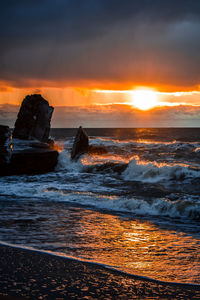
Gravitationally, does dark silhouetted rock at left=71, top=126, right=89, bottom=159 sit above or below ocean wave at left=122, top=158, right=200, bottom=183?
above

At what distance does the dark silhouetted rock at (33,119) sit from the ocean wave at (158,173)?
35.2ft

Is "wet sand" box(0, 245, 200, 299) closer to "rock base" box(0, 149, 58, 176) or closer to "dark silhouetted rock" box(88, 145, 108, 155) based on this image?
"rock base" box(0, 149, 58, 176)

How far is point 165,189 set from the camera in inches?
424

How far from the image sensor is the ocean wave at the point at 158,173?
43.3 feet

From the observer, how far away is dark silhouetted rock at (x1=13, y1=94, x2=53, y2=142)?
74.6 ft

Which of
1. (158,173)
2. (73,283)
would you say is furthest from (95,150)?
(73,283)

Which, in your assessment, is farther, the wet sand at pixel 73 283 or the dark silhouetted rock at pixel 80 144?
the dark silhouetted rock at pixel 80 144

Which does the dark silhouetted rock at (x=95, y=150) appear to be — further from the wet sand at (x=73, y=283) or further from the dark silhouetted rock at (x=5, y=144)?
the wet sand at (x=73, y=283)

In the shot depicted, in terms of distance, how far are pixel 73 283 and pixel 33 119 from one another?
21.3m

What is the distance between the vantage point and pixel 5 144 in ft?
47.8

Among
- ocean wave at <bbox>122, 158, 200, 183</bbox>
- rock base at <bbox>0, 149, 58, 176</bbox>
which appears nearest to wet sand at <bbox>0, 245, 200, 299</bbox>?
ocean wave at <bbox>122, 158, 200, 183</bbox>

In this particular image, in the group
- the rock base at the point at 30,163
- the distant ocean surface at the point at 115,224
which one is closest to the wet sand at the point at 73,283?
the distant ocean surface at the point at 115,224

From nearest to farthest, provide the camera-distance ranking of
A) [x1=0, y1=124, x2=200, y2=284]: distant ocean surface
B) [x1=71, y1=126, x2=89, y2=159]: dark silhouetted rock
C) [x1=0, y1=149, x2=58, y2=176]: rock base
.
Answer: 1. [x1=0, y1=124, x2=200, y2=284]: distant ocean surface
2. [x1=0, y1=149, x2=58, y2=176]: rock base
3. [x1=71, y1=126, x2=89, y2=159]: dark silhouetted rock

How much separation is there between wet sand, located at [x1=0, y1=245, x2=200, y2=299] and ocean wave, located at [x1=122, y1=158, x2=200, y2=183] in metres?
9.86
